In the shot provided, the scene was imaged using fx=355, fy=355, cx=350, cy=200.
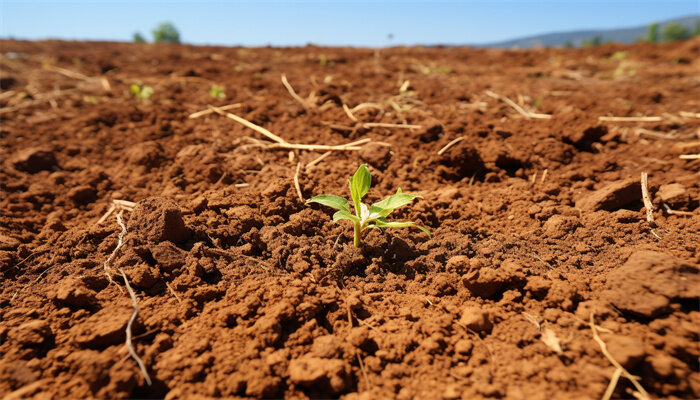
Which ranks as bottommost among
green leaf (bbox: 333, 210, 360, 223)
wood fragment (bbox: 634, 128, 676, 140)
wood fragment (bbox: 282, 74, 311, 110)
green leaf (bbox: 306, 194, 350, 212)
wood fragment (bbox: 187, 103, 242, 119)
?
green leaf (bbox: 333, 210, 360, 223)

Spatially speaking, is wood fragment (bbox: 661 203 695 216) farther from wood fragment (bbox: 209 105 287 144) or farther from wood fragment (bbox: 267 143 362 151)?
wood fragment (bbox: 209 105 287 144)

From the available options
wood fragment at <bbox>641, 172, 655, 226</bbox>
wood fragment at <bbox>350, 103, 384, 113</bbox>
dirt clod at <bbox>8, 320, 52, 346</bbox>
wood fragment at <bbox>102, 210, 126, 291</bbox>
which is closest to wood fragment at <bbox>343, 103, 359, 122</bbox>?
wood fragment at <bbox>350, 103, 384, 113</bbox>

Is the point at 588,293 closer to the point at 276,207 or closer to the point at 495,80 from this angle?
the point at 276,207

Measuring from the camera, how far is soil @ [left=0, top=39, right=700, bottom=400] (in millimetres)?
1190

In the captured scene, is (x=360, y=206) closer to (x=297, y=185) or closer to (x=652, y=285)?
(x=297, y=185)

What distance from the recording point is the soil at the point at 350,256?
1.19m

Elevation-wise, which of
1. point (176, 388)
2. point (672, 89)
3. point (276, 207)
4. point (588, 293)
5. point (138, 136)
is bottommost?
point (176, 388)

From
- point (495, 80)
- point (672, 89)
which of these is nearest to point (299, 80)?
point (495, 80)

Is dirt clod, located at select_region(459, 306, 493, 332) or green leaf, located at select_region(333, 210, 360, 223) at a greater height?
green leaf, located at select_region(333, 210, 360, 223)

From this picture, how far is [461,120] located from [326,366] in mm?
2395

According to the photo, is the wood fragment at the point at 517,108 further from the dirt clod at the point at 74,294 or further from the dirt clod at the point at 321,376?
the dirt clod at the point at 74,294

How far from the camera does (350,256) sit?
1.72 m

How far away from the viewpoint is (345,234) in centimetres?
187

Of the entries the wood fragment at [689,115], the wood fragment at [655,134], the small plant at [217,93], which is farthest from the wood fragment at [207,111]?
the wood fragment at [689,115]
